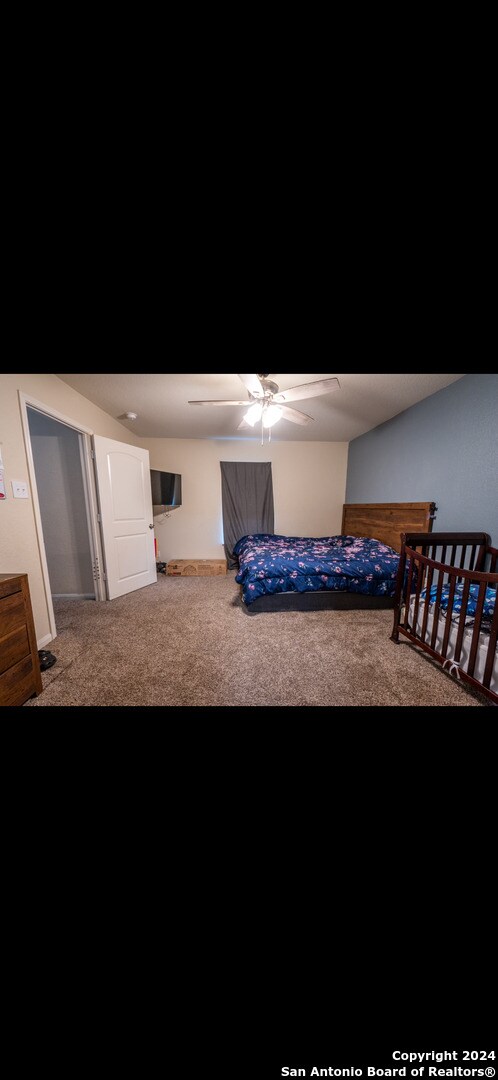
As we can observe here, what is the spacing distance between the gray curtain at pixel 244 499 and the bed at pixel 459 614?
2.56m

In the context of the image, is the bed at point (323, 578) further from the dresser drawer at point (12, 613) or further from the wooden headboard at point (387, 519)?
the dresser drawer at point (12, 613)

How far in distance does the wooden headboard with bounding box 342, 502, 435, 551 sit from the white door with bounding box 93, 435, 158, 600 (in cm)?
284

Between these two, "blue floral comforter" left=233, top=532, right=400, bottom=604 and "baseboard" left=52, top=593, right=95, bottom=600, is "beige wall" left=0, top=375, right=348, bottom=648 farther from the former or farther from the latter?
"blue floral comforter" left=233, top=532, right=400, bottom=604

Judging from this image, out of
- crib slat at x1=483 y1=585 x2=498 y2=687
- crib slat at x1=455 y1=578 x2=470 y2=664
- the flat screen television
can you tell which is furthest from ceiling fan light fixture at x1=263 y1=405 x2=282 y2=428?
crib slat at x1=483 y1=585 x2=498 y2=687

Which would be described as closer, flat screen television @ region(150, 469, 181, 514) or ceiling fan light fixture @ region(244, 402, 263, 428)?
ceiling fan light fixture @ region(244, 402, 263, 428)

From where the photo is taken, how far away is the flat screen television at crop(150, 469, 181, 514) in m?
3.63

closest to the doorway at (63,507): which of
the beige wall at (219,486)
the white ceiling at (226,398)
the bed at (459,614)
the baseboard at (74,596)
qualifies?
the baseboard at (74,596)
